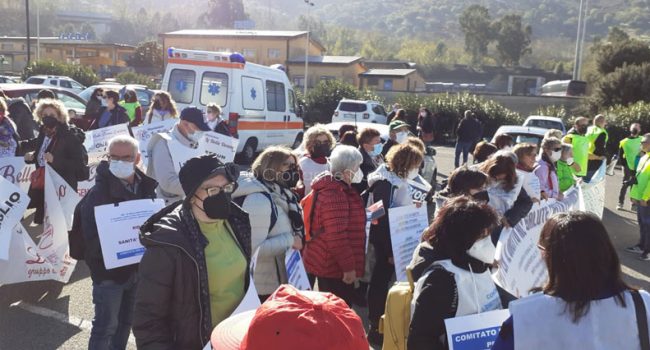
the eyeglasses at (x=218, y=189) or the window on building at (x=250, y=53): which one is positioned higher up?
the window on building at (x=250, y=53)

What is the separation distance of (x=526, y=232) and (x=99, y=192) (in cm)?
292

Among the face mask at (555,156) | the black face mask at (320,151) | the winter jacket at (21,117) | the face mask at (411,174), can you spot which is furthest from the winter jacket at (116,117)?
the face mask at (555,156)

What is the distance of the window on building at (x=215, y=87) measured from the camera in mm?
13281

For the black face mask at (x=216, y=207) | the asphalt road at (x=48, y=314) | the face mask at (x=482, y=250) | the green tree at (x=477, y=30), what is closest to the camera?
the black face mask at (x=216, y=207)

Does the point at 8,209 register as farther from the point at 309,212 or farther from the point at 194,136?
the point at 309,212

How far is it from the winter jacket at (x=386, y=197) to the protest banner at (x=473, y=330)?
2.04m

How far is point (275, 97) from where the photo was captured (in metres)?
15.2

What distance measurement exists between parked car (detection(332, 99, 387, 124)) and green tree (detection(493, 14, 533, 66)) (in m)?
71.6

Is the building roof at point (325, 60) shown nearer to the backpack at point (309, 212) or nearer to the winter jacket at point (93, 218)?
the backpack at point (309, 212)

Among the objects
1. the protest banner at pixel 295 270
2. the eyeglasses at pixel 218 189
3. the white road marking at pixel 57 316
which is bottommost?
the white road marking at pixel 57 316

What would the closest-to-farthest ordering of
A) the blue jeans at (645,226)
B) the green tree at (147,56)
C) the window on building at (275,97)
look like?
the blue jeans at (645,226), the window on building at (275,97), the green tree at (147,56)

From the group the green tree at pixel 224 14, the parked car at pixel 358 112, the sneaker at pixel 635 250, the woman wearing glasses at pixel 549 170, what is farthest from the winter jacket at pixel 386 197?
the green tree at pixel 224 14

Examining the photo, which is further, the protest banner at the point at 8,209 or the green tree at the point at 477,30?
the green tree at the point at 477,30

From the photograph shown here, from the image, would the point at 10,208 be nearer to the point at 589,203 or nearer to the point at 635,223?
the point at 589,203
